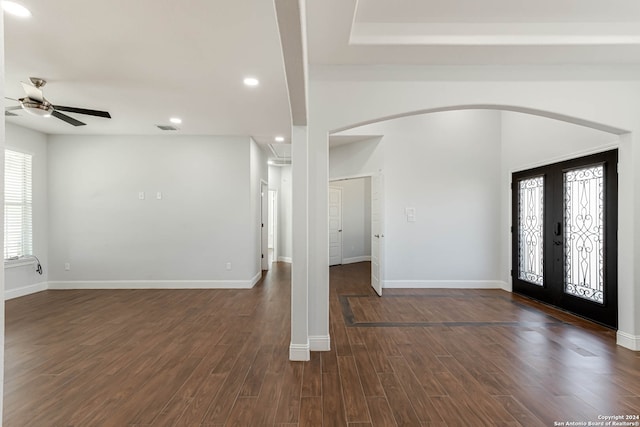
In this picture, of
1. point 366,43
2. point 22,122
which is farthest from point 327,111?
point 22,122

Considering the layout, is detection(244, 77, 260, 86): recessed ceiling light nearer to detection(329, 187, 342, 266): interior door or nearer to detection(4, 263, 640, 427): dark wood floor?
detection(4, 263, 640, 427): dark wood floor

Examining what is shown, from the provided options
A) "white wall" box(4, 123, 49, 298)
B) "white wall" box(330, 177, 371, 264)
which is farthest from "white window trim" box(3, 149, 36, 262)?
"white wall" box(330, 177, 371, 264)

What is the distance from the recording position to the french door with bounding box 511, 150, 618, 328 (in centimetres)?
381

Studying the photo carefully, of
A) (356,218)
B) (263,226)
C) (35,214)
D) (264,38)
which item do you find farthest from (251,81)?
(356,218)

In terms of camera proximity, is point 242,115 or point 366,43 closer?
point 366,43

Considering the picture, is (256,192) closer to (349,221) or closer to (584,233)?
(349,221)

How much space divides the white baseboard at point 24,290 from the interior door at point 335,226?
587cm

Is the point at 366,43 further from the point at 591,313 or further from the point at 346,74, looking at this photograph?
the point at 591,313

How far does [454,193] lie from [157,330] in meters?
5.11

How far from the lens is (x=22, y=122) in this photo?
16.8 ft

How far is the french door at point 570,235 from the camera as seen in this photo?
12.5ft

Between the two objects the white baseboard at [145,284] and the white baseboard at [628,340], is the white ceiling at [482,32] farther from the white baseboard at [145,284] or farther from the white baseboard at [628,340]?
the white baseboard at [145,284]

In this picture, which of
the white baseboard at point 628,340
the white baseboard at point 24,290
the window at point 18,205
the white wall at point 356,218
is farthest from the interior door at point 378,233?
the window at point 18,205

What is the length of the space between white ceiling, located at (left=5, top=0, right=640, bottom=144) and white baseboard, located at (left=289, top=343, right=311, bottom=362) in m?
2.42
